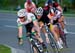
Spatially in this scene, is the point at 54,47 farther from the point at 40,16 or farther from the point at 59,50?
the point at 40,16

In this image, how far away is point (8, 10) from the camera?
55.6 m

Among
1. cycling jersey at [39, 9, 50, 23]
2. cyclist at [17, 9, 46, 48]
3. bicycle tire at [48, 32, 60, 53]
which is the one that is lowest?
bicycle tire at [48, 32, 60, 53]

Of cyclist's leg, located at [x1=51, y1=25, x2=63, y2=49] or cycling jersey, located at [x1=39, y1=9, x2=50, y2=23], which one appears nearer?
cyclist's leg, located at [x1=51, y1=25, x2=63, y2=49]

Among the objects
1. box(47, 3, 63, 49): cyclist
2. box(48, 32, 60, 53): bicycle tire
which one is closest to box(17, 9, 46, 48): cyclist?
box(48, 32, 60, 53): bicycle tire

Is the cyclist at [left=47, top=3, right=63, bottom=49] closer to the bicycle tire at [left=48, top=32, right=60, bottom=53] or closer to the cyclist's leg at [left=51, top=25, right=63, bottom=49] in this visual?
the cyclist's leg at [left=51, top=25, right=63, bottom=49]

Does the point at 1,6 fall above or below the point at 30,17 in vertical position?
below

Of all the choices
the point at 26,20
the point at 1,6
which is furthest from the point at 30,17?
the point at 1,6

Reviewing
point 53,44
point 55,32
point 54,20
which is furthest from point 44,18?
point 53,44

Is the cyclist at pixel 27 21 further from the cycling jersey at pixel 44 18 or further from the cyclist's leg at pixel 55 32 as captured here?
the cycling jersey at pixel 44 18

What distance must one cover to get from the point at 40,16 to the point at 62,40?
5.97 ft

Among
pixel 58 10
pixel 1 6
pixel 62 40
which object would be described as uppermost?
pixel 58 10

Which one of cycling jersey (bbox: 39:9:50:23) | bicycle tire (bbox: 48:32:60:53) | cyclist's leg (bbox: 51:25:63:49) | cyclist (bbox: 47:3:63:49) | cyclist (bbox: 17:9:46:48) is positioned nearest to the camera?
cyclist (bbox: 17:9:46:48)

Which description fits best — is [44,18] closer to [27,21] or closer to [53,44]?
[53,44]

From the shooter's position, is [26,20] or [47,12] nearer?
[26,20]
